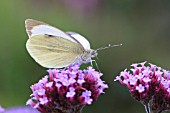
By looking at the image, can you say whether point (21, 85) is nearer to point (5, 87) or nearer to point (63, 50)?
Result: point (5, 87)

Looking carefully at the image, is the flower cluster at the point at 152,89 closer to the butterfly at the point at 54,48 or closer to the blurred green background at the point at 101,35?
the butterfly at the point at 54,48

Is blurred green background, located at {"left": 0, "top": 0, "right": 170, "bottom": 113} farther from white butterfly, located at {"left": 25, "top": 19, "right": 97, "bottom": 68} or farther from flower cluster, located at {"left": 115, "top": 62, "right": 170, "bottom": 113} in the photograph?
flower cluster, located at {"left": 115, "top": 62, "right": 170, "bottom": 113}

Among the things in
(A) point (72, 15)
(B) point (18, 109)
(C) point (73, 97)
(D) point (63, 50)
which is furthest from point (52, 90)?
(A) point (72, 15)

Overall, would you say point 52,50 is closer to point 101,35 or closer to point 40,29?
point 40,29

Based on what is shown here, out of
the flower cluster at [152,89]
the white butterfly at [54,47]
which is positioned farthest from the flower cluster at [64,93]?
the white butterfly at [54,47]

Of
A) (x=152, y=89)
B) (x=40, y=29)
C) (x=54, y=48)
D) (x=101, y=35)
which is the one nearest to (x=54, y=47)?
(x=54, y=48)
